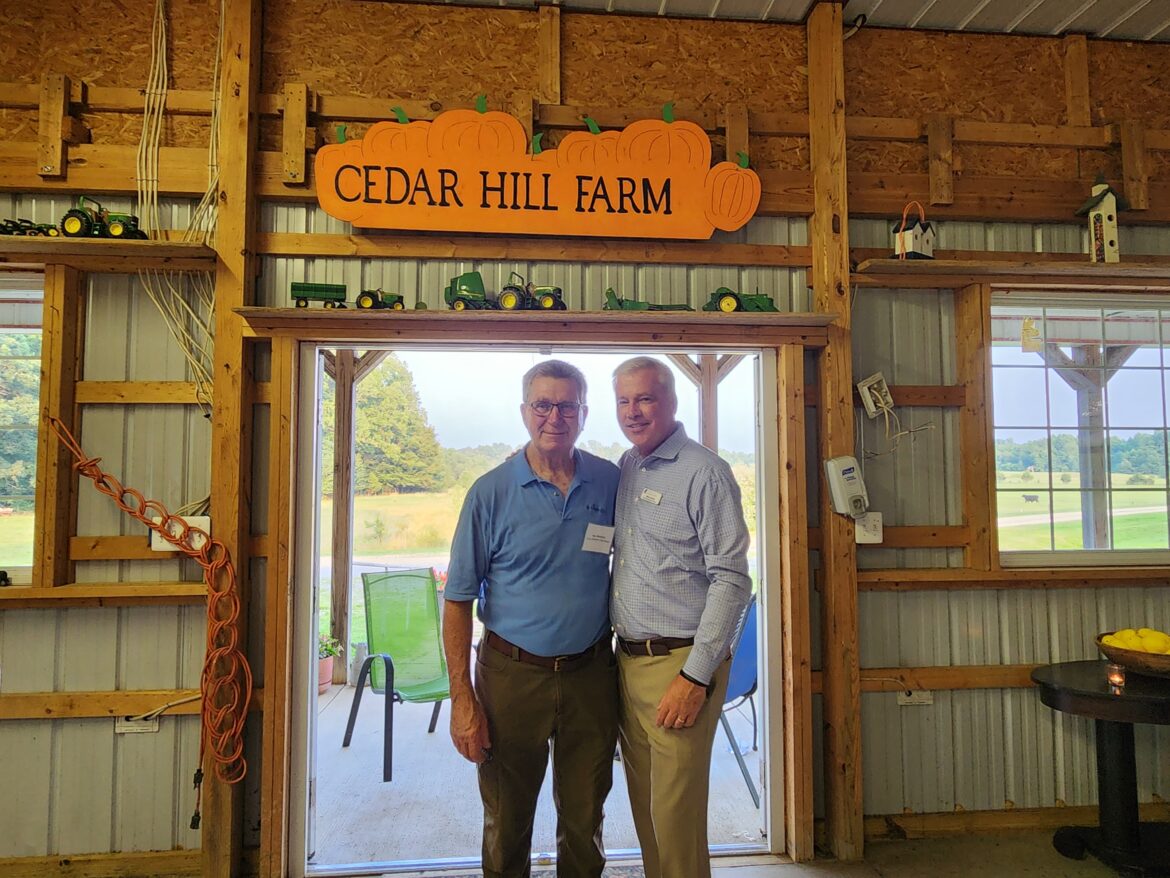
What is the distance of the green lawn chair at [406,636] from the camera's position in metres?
3.38

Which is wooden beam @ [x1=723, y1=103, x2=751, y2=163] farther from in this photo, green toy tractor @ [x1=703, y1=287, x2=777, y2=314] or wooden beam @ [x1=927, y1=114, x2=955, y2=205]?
wooden beam @ [x1=927, y1=114, x2=955, y2=205]

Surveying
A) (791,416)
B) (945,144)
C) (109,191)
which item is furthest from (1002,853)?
(109,191)

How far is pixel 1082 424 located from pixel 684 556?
2140 mm

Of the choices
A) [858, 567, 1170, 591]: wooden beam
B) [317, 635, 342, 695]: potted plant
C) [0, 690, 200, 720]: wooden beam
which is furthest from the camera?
[317, 635, 342, 695]: potted plant

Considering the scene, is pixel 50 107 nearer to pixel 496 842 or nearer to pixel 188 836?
pixel 188 836

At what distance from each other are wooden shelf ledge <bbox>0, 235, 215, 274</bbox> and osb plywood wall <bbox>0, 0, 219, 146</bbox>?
472 millimetres

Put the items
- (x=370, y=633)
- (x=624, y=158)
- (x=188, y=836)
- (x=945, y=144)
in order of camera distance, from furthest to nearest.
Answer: (x=370, y=633) → (x=945, y=144) → (x=624, y=158) → (x=188, y=836)

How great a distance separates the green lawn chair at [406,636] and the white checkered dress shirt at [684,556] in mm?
1882

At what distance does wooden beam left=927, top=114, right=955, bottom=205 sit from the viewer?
8.55 ft

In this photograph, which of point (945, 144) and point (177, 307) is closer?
point (177, 307)

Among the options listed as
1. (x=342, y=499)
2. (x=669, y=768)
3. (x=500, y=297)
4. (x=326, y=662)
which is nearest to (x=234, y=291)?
(x=500, y=297)

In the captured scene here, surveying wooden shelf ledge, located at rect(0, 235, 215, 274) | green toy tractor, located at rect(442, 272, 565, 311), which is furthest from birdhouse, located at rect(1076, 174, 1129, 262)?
wooden shelf ledge, located at rect(0, 235, 215, 274)

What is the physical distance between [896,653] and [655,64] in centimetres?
256

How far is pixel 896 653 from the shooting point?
2553 mm
